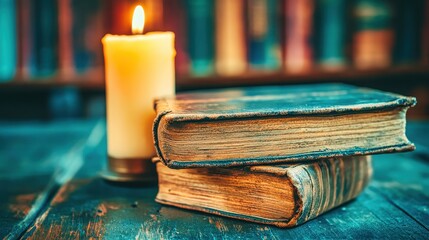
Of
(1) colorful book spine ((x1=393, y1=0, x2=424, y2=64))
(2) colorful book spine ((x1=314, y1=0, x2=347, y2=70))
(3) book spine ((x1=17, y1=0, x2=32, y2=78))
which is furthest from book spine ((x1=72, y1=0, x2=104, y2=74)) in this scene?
(1) colorful book spine ((x1=393, y1=0, x2=424, y2=64))

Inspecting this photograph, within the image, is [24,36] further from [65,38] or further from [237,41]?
[237,41]

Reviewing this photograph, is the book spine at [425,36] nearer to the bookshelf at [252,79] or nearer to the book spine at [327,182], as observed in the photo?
the bookshelf at [252,79]

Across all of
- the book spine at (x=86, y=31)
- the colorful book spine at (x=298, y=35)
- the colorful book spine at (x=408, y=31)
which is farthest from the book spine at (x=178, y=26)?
the colorful book spine at (x=408, y=31)

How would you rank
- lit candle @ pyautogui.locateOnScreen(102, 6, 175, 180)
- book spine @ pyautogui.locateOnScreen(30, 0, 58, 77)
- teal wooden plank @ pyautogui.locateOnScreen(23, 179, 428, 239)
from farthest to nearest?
book spine @ pyautogui.locateOnScreen(30, 0, 58, 77) → lit candle @ pyautogui.locateOnScreen(102, 6, 175, 180) → teal wooden plank @ pyautogui.locateOnScreen(23, 179, 428, 239)

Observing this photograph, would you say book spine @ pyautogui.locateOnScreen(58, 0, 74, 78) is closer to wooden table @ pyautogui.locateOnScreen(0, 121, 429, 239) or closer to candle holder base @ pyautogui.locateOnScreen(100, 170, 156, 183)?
wooden table @ pyautogui.locateOnScreen(0, 121, 429, 239)

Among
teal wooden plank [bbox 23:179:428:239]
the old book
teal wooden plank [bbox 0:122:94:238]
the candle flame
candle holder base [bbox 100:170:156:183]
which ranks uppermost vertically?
the candle flame

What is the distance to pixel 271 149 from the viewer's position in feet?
2.31

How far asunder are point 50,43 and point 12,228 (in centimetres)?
138

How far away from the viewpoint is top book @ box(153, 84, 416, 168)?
691 millimetres

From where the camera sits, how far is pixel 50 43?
6.51 feet

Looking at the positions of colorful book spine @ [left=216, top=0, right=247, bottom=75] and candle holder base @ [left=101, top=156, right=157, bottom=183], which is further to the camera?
colorful book spine @ [left=216, top=0, right=247, bottom=75]

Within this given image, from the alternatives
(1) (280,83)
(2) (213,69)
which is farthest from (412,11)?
(2) (213,69)

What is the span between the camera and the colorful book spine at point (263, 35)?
6.57 ft

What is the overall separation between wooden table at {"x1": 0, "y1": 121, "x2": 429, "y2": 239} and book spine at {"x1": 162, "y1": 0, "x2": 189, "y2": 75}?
0.90 meters
